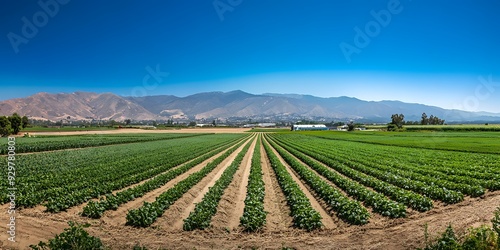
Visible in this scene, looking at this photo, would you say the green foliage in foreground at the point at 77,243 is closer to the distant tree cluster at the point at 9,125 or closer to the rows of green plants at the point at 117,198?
the rows of green plants at the point at 117,198

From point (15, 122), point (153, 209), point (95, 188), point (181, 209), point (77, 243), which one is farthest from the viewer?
point (15, 122)

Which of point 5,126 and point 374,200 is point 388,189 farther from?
point 5,126

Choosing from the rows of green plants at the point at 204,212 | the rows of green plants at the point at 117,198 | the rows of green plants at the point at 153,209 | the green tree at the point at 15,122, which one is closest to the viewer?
the rows of green plants at the point at 204,212

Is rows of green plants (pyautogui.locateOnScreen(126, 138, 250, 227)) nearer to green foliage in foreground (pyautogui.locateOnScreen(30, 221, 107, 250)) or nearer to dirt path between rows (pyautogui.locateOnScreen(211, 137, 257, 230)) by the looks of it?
dirt path between rows (pyautogui.locateOnScreen(211, 137, 257, 230))

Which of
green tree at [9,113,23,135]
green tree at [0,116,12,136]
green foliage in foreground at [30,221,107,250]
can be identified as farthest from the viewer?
green tree at [9,113,23,135]

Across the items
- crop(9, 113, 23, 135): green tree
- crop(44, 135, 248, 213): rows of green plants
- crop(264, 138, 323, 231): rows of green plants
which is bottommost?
crop(44, 135, 248, 213): rows of green plants

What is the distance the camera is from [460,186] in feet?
50.9

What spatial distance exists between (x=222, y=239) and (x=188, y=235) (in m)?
1.34

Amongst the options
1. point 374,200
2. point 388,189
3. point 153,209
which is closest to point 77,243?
point 153,209

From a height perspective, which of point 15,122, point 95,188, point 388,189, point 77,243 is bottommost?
point 95,188

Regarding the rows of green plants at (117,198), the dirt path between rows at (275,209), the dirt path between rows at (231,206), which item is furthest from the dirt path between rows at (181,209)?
the dirt path between rows at (275,209)

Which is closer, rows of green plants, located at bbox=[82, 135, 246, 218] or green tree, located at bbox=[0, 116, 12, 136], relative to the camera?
rows of green plants, located at bbox=[82, 135, 246, 218]

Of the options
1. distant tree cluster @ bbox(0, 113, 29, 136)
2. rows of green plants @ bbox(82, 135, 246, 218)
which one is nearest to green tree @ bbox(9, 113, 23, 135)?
distant tree cluster @ bbox(0, 113, 29, 136)

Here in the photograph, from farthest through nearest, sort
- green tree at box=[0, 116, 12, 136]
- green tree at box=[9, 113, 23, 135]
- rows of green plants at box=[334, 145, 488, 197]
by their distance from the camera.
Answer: green tree at box=[9, 113, 23, 135], green tree at box=[0, 116, 12, 136], rows of green plants at box=[334, 145, 488, 197]
